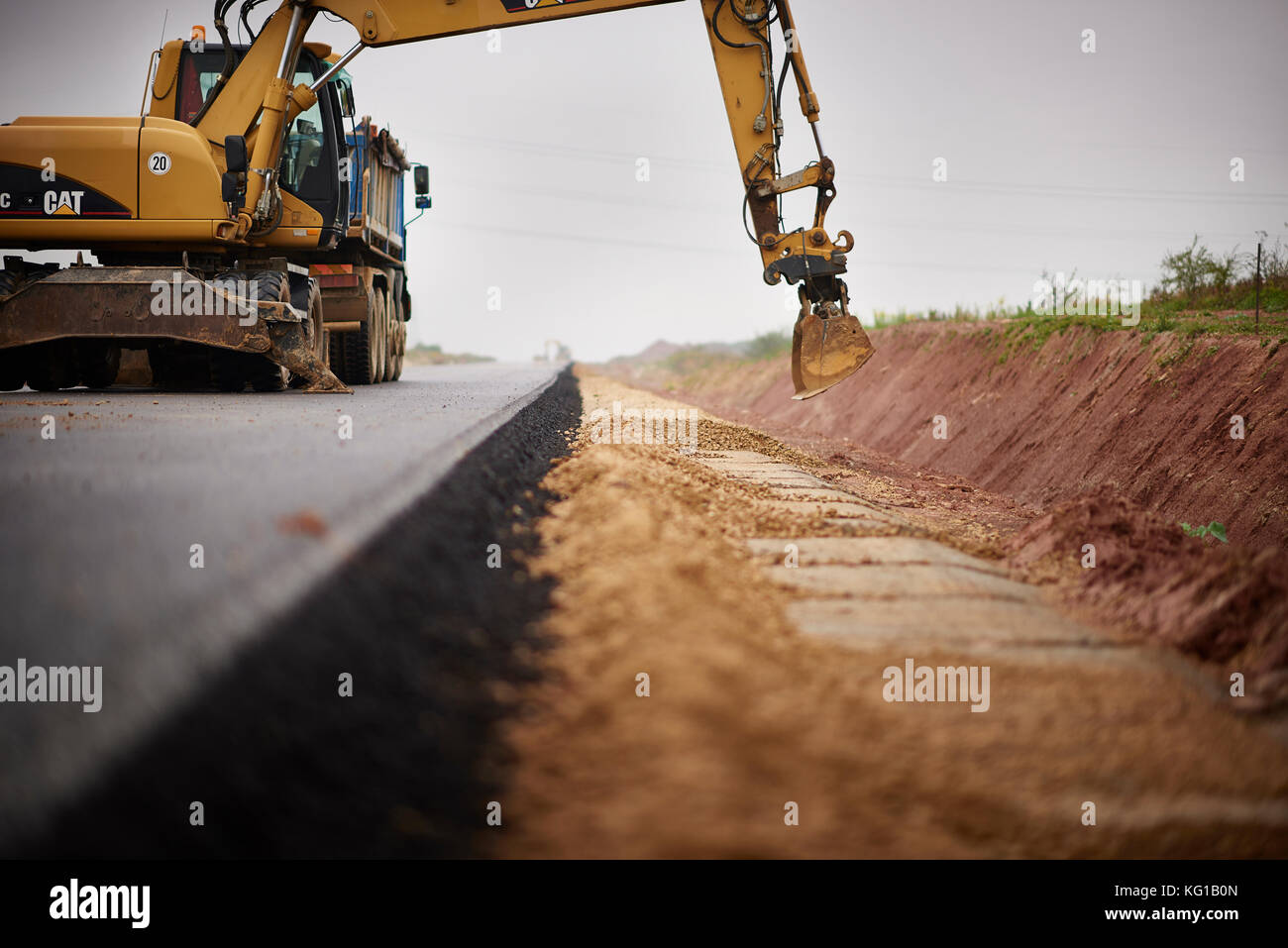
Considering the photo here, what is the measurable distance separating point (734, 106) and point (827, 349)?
2.97 m

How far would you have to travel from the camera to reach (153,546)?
105 inches

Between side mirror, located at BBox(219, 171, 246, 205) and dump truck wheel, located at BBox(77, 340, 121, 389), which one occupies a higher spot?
side mirror, located at BBox(219, 171, 246, 205)

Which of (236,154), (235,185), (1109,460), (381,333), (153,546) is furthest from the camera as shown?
(381,333)

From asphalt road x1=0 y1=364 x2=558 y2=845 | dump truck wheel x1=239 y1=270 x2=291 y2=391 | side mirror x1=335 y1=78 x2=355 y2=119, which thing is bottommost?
asphalt road x1=0 y1=364 x2=558 y2=845

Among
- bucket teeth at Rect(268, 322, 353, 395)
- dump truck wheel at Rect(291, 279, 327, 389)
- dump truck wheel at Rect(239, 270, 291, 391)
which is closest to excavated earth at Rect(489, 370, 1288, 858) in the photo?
bucket teeth at Rect(268, 322, 353, 395)

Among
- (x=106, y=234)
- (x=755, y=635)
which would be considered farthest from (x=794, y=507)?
(x=106, y=234)

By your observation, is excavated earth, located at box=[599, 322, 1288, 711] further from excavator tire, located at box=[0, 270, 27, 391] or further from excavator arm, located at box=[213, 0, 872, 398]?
excavator tire, located at box=[0, 270, 27, 391]

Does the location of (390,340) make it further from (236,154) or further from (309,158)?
(236,154)

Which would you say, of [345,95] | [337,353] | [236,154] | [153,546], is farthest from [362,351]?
[153,546]

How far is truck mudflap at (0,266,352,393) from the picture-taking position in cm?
928

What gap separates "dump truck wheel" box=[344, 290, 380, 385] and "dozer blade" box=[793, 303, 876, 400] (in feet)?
21.9

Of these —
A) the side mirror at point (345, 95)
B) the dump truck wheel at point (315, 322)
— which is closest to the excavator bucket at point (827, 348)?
the dump truck wheel at point (315, 322)

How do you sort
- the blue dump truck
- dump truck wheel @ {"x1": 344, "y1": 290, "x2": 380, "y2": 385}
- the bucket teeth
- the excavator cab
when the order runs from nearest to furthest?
the bucket teeth → the excavator cab → the blue dump truck → dump truck wheel @ {"x1": 344, "y1": 290, "x2": 380, "y2": 385}
